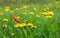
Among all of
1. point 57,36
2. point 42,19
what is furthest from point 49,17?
point 57,36

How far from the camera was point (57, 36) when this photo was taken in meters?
2.52

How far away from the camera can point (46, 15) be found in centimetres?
312

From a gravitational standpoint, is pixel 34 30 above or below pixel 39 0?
above

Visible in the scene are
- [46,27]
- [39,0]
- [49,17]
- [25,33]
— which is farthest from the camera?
[39,0]

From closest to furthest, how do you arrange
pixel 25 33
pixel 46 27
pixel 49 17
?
pixel 25 33
pixel 46 27
pixel 49 17

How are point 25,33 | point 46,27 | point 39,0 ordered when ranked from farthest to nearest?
point 39,0 → point 46,27 → point 25,33

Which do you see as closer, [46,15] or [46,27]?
[46,27]

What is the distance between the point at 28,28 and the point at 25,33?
0.13 meters

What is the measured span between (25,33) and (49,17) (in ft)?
1.86

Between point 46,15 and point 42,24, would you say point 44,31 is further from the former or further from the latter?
point 46,15

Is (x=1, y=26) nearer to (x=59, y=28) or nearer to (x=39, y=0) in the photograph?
(x=59, y=28)

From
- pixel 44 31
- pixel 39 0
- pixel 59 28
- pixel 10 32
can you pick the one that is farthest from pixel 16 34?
pixel 39 0

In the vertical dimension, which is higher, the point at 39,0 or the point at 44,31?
the point at 44,31

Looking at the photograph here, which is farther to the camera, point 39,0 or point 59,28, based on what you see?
point 39,0
